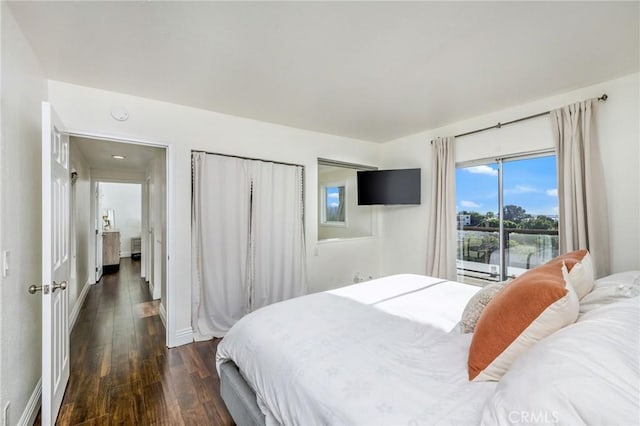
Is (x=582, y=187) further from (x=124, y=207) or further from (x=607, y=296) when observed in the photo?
(x=124, y=207)

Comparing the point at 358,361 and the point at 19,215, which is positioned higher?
the point at 19,215

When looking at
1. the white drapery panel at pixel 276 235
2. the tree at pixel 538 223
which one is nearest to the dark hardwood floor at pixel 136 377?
the white drapery panel at pixel 276 235

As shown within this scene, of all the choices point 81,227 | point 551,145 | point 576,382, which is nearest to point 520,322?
point 576,382

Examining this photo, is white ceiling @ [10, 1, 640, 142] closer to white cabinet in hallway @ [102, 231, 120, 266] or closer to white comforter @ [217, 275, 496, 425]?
white comforter @ [217, 275, 496, 425]

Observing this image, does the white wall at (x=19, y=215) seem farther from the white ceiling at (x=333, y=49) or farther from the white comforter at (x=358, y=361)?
the white comforter at (x=358, y=361)

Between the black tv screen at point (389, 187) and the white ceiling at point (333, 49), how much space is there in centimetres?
117

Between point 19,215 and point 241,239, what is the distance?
5.94 feet

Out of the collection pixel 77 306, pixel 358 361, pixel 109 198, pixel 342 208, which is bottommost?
pixel 77 306

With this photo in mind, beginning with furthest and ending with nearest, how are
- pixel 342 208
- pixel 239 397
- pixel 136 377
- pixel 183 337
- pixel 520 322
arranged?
pixel 342 208 < pixel 183 337 < pixel 136 377 < pixel 239 397 < pixel 520 322

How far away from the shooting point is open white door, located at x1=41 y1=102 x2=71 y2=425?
153 centimetres

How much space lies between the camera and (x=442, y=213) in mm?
3488

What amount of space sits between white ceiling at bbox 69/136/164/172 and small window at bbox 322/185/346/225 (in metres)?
2.60

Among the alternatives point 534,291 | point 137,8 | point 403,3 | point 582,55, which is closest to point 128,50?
point 137,8

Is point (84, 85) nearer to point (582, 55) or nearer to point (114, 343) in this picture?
point (114, 343)
